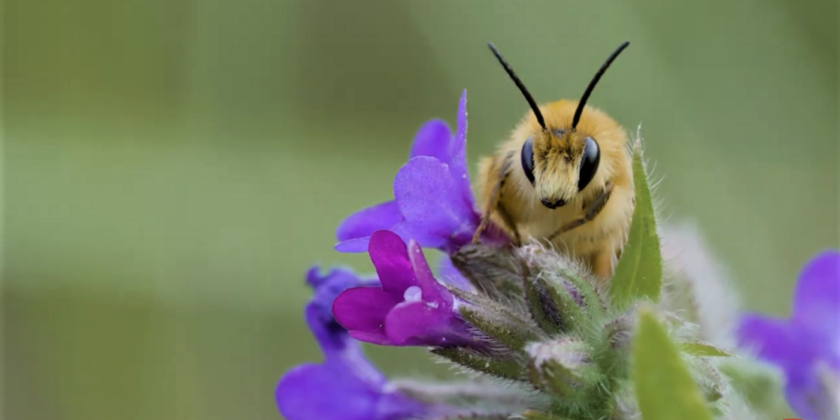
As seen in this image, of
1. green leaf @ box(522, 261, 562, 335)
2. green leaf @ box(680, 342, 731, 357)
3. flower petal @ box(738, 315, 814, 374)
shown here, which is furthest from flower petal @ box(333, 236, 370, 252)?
flower petal @ box(738, 315, 814, 374)

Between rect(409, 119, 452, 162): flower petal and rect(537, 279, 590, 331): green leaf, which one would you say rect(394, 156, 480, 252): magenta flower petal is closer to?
rect(409, 119, 452, 162): flower petal

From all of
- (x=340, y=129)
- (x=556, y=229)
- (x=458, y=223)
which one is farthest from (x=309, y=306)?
(x=340, y=129)

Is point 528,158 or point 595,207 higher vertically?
point 528,158

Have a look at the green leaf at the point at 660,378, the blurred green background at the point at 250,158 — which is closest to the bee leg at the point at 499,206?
the green leaf at the point at 660,378

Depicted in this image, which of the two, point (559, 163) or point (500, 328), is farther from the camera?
point (559, 163)

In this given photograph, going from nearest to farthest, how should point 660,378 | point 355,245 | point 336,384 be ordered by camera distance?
point 660,378 → point 355,245 → point 336,384

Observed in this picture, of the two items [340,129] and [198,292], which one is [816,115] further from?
[198,292]

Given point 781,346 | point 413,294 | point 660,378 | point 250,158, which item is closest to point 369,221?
point 413,294

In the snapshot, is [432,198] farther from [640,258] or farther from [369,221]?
[640,258]
